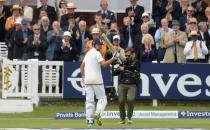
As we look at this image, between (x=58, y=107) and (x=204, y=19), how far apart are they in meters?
5.73

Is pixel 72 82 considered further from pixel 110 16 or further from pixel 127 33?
pixel 110 16

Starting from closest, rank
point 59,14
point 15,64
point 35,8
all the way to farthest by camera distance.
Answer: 1. point 15,64
2. point 59,14
3. point 35,8

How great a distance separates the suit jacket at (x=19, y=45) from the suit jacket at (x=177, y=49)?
13.9 feet

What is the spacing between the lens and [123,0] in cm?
3005

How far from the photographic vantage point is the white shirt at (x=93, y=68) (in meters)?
20.3

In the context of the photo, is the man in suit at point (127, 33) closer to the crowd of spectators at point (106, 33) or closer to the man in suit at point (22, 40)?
the crowd of spectators at point (106, 33)

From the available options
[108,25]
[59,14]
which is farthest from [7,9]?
[108,25]

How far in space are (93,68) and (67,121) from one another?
2.82 metres

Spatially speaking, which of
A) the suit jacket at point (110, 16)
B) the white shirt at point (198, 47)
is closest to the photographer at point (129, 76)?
the white shirt at point (198, 47)

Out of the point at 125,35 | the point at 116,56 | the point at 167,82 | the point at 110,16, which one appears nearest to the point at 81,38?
the point at 125,35

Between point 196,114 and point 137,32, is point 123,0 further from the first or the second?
point 196,114

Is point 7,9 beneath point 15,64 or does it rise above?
above

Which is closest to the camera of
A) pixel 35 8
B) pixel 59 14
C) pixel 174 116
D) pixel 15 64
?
pixel 174 116

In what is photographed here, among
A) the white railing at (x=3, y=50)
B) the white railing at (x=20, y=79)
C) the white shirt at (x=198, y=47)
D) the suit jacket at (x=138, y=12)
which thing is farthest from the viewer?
the suit jacket at (x=138, y=12)
